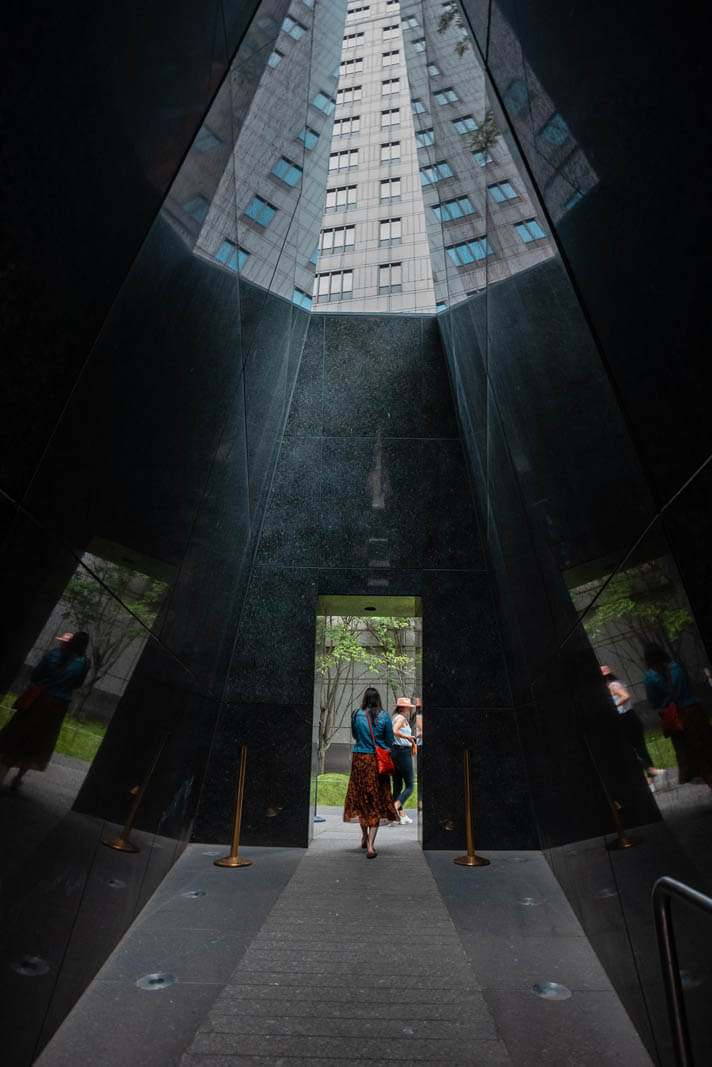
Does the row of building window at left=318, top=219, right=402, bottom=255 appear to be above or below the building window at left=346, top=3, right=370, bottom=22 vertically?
below

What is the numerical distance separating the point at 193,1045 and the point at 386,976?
1325 mm

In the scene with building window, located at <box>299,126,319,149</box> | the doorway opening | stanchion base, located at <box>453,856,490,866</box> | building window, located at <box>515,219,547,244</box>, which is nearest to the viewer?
building window, located at <box>515,219,547,244</box>

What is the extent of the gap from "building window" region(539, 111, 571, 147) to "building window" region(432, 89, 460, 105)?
252cm

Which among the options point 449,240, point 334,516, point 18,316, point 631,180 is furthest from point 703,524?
point 334,516

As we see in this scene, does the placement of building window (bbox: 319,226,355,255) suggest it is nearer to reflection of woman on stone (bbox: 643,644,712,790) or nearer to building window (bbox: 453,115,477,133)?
building window (bbox: 453,115,477,133)

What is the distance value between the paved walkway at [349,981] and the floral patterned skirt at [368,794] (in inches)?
46.3

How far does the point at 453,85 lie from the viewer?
5285mm

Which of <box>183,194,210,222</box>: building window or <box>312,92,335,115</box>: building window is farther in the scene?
<box>312,92,335,115</box>: building window

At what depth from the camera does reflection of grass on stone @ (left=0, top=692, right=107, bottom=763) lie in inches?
115

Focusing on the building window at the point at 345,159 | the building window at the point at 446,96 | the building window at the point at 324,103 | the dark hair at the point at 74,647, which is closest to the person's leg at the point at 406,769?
the dark hair at the point at 74,647

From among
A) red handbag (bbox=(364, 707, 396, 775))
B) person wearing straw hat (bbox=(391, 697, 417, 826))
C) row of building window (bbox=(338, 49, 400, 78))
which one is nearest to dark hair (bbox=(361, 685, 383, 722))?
red handbag (bbox=(364, 707, 396, 775))

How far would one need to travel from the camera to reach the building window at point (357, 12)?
35.4 feet

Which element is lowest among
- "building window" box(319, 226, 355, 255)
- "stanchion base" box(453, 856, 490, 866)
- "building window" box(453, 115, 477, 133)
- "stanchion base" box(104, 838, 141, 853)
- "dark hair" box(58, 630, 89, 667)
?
"stanchion base" box(104, 838, 141, 853)

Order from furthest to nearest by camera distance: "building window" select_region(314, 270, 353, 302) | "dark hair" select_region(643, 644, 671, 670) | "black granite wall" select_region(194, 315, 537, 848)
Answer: "building window" select_region(314, 270, 353, 302) → "black granite wall" select_region(194, 315, 537, 848) → "dark hair" select_region(643, 644, 671, 670)
